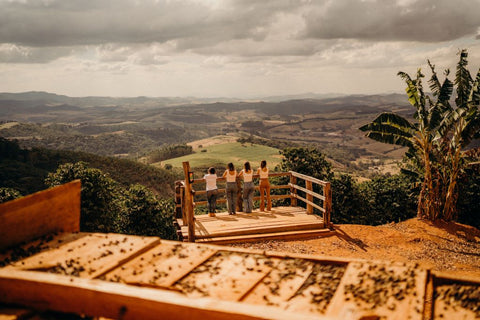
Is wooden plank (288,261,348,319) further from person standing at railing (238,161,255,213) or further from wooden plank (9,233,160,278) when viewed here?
person standing at railing (238,161,255,213)

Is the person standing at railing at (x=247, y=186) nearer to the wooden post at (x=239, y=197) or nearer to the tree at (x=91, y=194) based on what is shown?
the wooden post at (x=239, y=197)

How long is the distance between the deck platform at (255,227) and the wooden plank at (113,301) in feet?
24.7

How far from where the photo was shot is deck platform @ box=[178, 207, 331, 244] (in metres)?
9.19

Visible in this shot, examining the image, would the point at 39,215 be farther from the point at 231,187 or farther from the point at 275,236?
the point at 231,187

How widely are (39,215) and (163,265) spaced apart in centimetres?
96

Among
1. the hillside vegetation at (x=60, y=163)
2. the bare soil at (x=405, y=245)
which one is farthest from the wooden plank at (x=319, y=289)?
the hillside vegetation at (x=60, y=163)

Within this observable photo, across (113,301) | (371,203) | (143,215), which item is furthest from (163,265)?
(371,203)

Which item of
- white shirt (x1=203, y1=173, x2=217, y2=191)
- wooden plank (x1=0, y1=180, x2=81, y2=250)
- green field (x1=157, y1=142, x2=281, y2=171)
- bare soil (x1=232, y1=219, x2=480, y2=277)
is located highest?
wooden plank (x1=0, y1=180, x2=81, y2=250)

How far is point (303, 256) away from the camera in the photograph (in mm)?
2068

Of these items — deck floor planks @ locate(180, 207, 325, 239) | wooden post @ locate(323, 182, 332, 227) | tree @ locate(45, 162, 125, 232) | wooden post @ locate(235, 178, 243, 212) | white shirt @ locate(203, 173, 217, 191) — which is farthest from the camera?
tree @ locate(45, 162, 125, 232)

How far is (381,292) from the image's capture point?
169 cm

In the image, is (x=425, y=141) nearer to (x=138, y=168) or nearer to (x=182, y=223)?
(x=182, y=223)

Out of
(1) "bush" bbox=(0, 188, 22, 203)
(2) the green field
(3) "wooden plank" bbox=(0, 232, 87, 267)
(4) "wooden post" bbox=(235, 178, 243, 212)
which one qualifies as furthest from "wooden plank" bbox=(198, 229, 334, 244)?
(2) the green field

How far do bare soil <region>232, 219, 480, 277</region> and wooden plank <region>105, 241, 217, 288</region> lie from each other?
691 cm
